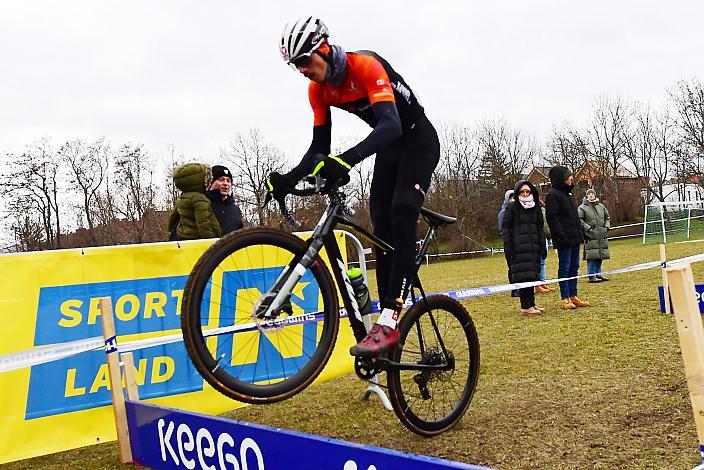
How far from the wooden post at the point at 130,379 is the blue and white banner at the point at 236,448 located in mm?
161

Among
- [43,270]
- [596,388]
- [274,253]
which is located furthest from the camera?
[596,388]

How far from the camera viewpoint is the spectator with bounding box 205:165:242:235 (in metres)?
5.79

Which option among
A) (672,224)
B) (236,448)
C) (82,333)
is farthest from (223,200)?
(672,224)

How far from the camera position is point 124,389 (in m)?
4.41

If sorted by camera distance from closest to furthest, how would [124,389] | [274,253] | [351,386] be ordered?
[274,253]
[124,389]
[351,386]

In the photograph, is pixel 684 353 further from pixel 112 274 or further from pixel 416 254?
pixel 112 274

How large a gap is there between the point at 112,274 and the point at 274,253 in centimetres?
235

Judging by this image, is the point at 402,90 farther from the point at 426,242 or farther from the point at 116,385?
the point at 116,385

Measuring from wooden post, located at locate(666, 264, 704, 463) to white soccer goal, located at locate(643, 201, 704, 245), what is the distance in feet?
105

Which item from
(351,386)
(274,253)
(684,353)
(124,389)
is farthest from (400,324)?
(351,386)

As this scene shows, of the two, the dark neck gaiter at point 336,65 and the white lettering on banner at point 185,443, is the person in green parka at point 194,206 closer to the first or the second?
the dark neck gaiter at point 336,65

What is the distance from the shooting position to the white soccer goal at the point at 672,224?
3168cm

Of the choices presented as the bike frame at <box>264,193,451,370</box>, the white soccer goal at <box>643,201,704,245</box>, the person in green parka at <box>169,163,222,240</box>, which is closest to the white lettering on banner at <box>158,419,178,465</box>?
the bike frame at <box>264,193,451,370</box>

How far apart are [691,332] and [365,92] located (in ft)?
6.56
